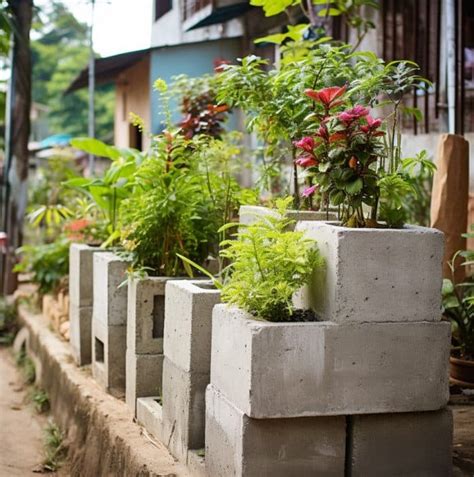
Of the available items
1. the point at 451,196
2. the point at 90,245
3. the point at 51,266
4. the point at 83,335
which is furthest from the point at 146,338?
the point at 51,266

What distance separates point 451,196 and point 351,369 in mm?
3283

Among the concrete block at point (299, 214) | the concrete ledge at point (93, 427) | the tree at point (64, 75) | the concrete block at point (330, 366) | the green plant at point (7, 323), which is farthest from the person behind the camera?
the tree at point (64, 75)

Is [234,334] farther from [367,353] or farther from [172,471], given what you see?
[172,471]

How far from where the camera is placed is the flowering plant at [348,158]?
13.9 feet

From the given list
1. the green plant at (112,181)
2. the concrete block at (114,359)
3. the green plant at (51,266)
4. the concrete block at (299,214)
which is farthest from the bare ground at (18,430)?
the concrete block at (299,214)

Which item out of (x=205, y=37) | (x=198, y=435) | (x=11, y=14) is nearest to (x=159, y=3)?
(x=205, y=37)

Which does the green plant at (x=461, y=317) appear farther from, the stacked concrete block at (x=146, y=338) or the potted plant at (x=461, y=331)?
the stacked concrete block at (x=146, y=338)

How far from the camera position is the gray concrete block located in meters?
5.99

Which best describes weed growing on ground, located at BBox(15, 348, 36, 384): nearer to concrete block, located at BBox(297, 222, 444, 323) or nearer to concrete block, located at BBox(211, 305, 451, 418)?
concrete block, located at BBox(211, 305, 451, 418)

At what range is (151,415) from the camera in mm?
5566

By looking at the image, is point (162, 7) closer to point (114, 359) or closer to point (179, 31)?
point (179, 31)

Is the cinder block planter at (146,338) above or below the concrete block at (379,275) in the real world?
below

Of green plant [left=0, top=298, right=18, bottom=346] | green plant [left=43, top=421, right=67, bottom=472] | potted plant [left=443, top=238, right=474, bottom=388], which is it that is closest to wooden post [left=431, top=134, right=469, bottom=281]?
potted plant [left=443, top=238, right=474, bottom=388]

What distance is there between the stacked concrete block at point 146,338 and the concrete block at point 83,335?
1788 millimetres
